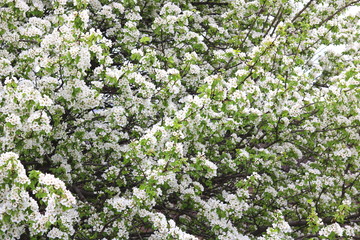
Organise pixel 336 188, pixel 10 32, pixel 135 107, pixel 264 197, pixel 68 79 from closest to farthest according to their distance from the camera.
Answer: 1. pixel 68 79
2. pixel 135 107
3. pixel 10 32
4. pixel 264 197
5. pixel 336 188

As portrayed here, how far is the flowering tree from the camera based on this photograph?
4.27 metres

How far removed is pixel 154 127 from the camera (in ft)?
15.5

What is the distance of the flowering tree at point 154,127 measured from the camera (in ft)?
14.0

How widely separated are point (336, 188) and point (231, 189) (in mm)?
1977

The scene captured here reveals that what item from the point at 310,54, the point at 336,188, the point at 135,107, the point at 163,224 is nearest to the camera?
the point at 163,224

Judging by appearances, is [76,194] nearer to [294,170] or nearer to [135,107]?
[135,107]

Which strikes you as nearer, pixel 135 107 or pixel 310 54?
pixel 135 107

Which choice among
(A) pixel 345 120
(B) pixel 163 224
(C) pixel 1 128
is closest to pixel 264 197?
(A) pixel 345 120

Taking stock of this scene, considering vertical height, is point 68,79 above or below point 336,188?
below

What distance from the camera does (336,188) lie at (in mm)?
7406

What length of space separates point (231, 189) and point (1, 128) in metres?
4.44

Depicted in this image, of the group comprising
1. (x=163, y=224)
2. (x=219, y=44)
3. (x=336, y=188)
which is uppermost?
(x=219, y=44)

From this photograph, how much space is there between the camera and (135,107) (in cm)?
521

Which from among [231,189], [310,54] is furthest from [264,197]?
[310,54]
